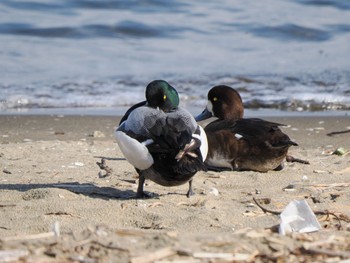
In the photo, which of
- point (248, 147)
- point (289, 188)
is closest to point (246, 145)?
point (248, 147)

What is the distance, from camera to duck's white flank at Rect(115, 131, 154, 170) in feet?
16.0

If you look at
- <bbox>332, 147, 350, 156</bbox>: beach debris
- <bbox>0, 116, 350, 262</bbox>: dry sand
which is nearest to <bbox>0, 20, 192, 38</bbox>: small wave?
<bbox>0, 116, 350, 262</bbox>: dry sand

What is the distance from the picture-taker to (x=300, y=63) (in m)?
12.8

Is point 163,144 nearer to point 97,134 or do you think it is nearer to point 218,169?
point 218,169

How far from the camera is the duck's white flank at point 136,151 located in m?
4.86

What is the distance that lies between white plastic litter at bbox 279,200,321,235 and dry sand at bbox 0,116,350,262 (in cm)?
8

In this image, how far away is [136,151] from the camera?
490cm

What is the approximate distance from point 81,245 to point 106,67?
9368mm

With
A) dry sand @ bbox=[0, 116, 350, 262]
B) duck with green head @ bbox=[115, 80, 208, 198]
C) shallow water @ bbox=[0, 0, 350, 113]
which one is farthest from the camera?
shallow water @ bbox=[0, 0, 350, 113]

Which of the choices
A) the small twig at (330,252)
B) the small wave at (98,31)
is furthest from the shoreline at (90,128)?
the small wave at (98,31)

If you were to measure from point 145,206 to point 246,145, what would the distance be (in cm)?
185

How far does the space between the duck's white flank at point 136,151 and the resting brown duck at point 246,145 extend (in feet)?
4.68

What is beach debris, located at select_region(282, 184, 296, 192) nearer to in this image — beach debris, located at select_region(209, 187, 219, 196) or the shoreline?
beach debris, located at select_region(209, 187, 219, 196)

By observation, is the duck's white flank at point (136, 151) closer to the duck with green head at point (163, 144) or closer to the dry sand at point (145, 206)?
the duck with green head at point (163, 144)
